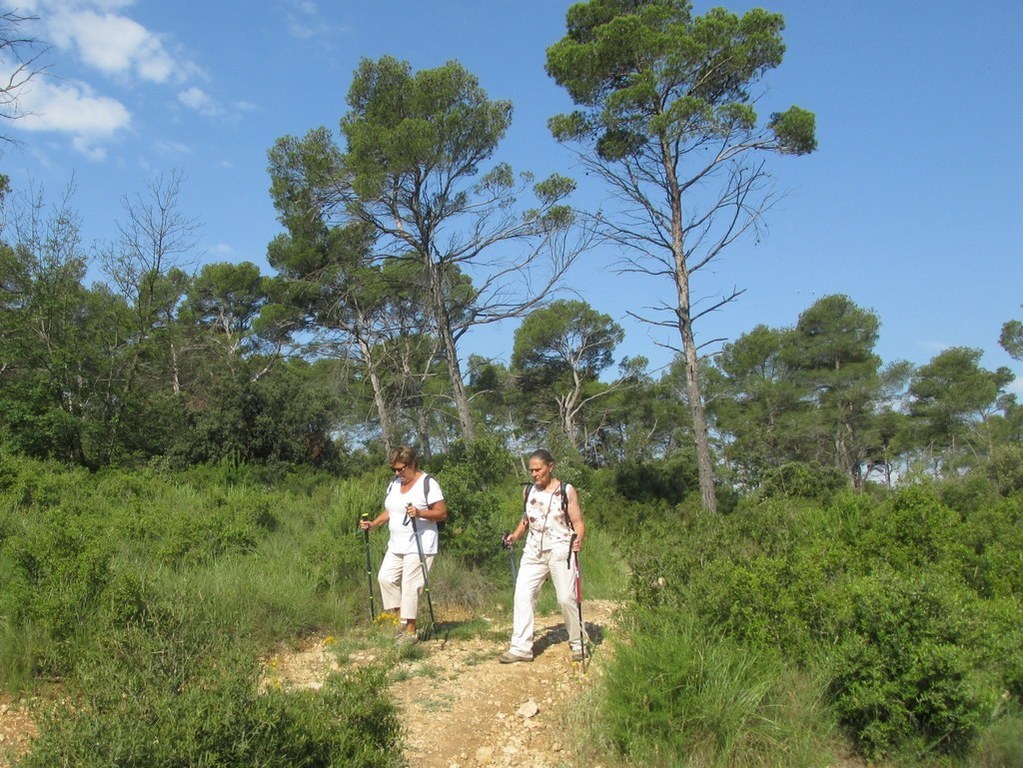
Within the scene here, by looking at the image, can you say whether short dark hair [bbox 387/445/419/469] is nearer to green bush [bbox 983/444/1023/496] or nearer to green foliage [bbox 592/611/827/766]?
green foliage [bbox 592/611/827/766]

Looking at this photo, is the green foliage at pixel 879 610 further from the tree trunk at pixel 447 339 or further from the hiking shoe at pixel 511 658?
the tree trunk at pixel 447 339

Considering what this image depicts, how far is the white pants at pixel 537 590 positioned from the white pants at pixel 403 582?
848 mm

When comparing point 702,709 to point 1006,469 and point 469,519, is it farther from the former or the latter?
point 1006,469

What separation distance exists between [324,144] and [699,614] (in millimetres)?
14764

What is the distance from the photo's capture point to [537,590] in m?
6.24

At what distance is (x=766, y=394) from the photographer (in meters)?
32.7

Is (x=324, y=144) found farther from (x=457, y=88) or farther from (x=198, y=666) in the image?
(x=198, y=666)

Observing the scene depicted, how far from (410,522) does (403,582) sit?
18.5 inches

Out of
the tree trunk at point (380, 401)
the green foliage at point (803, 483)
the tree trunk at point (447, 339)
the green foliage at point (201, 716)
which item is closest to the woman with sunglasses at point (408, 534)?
the green foliage at point (201, 716)

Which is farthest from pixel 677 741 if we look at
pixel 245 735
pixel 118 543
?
pixel 118 543

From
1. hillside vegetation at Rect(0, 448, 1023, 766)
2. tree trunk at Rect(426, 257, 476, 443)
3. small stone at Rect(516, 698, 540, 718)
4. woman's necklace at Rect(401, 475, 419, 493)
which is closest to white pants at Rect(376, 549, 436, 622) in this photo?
hillside vegetation at Rect(0, 448, 1023, 766)

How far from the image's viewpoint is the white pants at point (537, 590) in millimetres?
6078

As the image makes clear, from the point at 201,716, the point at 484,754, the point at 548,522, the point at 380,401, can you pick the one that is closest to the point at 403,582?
the point at 548,522

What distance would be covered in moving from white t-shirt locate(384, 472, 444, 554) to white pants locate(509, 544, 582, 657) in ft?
2.76
